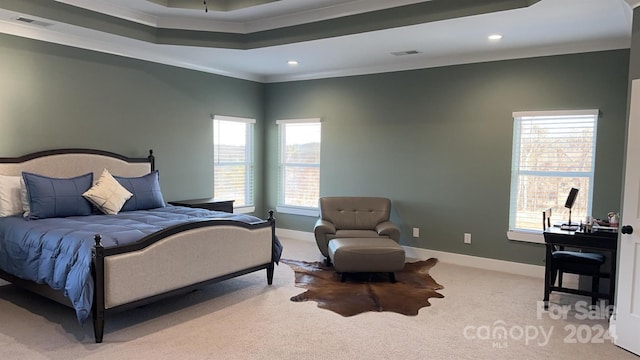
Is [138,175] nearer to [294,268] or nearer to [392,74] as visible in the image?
[294,268]

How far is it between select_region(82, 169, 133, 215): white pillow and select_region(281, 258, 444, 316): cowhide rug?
2013mm

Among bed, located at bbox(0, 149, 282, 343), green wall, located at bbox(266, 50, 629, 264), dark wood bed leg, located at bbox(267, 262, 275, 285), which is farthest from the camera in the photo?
green wall, located at bbox(266, 50, 629, 264)

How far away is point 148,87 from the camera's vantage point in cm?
551

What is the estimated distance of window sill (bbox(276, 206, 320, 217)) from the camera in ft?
22.3

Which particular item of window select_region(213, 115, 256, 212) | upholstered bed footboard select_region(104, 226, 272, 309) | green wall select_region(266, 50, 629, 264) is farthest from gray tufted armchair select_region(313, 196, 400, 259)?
window select_region(213, 115, 256, 212)

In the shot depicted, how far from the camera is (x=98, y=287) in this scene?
3070mm

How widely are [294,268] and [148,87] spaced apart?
9.37 ft

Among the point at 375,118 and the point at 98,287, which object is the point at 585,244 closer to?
the point at 375,118

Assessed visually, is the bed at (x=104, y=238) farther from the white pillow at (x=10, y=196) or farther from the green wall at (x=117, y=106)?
the green wall at (x=117, y=106)

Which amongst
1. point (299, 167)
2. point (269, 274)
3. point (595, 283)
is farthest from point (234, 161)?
point (595, 283)

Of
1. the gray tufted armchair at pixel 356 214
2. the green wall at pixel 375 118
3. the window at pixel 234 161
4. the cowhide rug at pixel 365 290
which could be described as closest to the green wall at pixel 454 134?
the green wall at pixel 375 118

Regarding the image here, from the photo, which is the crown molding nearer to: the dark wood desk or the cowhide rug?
the dark wood desk

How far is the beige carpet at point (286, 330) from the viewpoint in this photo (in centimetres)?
307

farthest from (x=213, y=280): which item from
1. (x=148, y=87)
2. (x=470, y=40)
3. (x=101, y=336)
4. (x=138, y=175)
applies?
(x=470, y=40)
